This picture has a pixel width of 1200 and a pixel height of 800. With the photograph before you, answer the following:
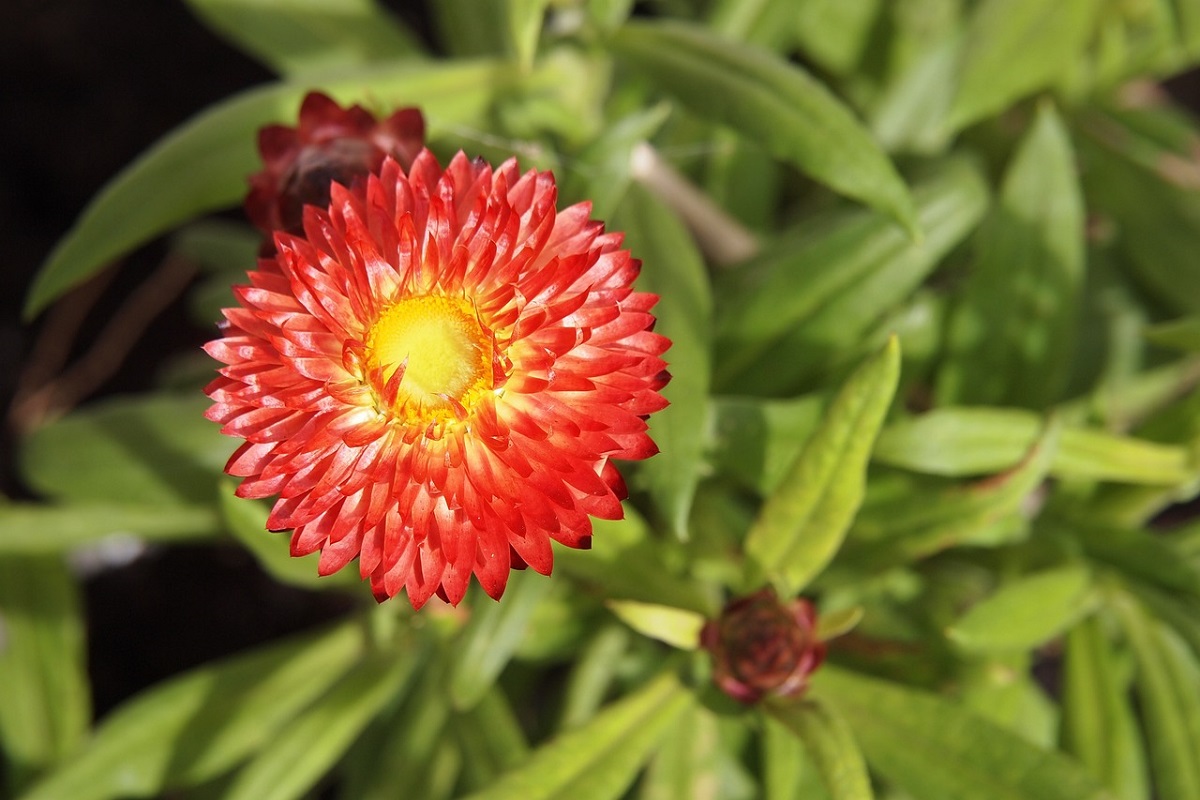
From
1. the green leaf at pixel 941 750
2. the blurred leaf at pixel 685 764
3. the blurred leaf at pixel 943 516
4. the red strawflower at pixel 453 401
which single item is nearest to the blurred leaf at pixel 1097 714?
the blurred leaf at pixel 943 516

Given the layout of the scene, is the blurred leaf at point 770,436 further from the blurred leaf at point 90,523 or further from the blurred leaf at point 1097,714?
the blurred leaf at point 90,523

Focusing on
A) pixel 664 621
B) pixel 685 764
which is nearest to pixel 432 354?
pixel 664 621

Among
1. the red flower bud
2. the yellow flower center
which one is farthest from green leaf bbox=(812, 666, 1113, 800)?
the yellow flower center

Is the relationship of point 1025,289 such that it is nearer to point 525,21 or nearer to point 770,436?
point 770,436

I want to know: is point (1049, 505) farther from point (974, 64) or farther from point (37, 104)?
point (37, 104)

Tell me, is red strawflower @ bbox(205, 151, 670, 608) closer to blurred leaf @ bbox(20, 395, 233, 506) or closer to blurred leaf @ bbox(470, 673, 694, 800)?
blurred leaf @ bbox(470, 673, 694, 800)

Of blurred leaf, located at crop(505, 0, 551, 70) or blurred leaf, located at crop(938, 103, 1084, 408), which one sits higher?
blurred leaf, located at crop(505, 0, 551, 70)
